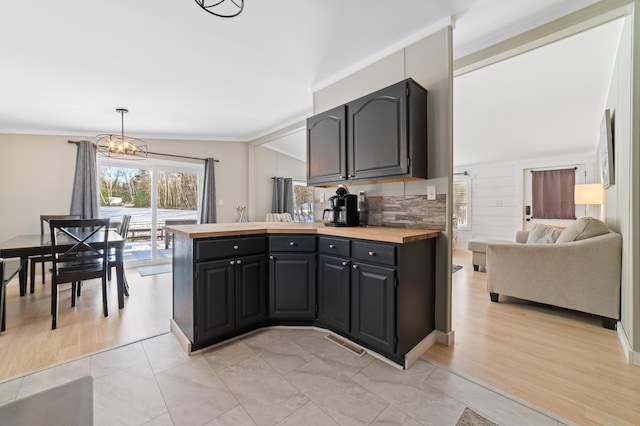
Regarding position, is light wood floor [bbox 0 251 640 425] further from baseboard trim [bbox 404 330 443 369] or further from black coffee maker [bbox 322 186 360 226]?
black coffee maker [bbox 322 186 360 226]

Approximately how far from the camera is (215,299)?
2152 mm

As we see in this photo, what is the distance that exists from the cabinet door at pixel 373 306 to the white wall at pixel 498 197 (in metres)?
5.48

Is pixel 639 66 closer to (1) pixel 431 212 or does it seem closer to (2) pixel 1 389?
(1) pixel 431 212

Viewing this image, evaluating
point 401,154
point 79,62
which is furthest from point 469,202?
point 79,62


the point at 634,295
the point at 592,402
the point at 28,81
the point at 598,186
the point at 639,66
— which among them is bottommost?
the point at 592,402

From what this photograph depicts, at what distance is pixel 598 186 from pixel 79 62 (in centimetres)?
680

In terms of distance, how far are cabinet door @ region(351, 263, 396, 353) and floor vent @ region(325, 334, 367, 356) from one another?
0.29 ft

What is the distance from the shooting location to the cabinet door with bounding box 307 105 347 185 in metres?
2.58

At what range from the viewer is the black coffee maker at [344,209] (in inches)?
102

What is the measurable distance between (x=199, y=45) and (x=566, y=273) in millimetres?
4160

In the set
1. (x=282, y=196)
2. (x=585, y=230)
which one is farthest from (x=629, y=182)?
(x=282, y=196)

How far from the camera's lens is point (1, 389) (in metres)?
1.69

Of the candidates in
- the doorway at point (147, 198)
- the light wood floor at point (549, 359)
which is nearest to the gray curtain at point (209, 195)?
the doorway at point (147, 198)

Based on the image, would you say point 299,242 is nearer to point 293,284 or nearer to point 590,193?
point 293,284
